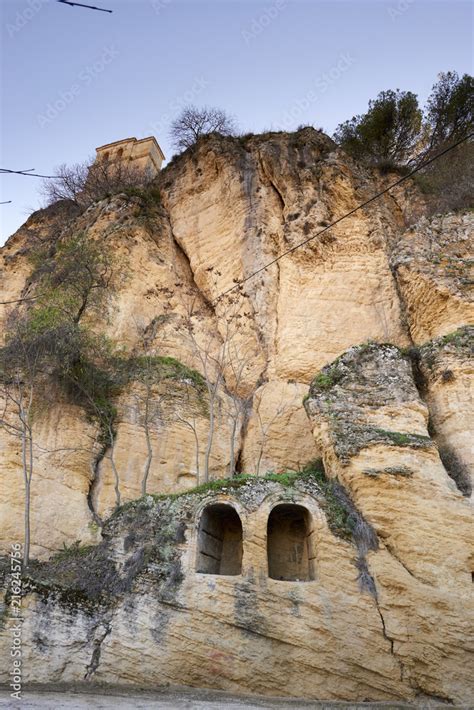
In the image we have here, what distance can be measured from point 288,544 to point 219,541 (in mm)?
1640

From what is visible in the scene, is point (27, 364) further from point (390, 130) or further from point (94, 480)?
point (390, 130)

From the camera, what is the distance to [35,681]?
8.62 meters

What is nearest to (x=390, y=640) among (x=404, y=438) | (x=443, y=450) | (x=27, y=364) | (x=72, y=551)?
(x=404, y=438)

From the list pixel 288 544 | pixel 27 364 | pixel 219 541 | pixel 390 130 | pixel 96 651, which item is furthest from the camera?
pixel 390 130

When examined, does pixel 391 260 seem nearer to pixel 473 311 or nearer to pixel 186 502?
pixel 473 311

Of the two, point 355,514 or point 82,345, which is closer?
point 355,514

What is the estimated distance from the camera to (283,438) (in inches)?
567

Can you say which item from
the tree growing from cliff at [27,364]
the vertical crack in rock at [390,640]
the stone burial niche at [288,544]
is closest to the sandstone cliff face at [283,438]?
the vertical crack in rock at [390,640]

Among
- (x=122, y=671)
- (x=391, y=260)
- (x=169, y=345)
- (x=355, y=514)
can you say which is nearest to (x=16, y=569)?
(x=122, y=671)

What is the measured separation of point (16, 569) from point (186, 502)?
3.42 m

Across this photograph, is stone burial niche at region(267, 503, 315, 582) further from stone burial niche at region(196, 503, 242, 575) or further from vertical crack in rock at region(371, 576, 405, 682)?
vertical crack in rock at region(371, 576, 405, 682)

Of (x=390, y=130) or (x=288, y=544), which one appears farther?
(x=390, y=130)

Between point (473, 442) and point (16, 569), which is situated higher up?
point (473, 442)

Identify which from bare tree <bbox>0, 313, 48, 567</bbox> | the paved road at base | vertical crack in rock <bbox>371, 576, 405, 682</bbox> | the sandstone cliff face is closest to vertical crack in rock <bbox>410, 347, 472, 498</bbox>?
the sandstone cliff face
